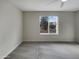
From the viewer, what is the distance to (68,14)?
7977 mm

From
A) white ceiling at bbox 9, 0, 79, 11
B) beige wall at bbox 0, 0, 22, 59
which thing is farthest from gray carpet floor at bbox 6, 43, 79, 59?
white ceiling at bbox 9, 0, 79, 11

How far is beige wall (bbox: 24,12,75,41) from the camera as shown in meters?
7.97

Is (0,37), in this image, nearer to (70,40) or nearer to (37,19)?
(37,19)

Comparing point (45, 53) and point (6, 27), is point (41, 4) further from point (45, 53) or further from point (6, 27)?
point (45, 53)

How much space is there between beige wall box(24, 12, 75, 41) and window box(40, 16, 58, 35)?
0.27 m

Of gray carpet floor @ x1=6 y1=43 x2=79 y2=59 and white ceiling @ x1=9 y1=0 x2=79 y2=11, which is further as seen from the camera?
white ceiling @ x1=9 y1=0 x2=79 y2=11

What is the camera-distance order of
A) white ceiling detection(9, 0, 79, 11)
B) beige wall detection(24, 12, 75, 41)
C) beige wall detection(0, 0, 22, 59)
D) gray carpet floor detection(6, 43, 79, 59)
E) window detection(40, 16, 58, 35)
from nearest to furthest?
beige wall detection(0, 0, 22, 59)
gray carpet floor detection(6, 43, 79, 59)
white ceiling detection(9, 0, 79, 11)
beige wall detection(24, 12, 75, 41)
window detection(40, 16, 58, 35)

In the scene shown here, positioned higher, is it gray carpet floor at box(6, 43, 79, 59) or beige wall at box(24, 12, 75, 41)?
beige wall at box(24, 12, 75, 41)

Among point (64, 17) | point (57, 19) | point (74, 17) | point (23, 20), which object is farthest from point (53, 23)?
point (23, 20)

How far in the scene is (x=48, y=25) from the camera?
8172 millimetres

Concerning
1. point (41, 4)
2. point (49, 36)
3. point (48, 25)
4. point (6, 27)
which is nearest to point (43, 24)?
point (48, 25)

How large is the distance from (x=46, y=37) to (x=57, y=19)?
1623 millimetres

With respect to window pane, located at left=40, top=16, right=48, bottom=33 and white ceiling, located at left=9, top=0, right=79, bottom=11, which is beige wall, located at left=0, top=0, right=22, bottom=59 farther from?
window pane, located at left=40, top=16, right=48, bottom=33

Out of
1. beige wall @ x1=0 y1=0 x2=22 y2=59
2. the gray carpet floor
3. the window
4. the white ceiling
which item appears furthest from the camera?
the window
